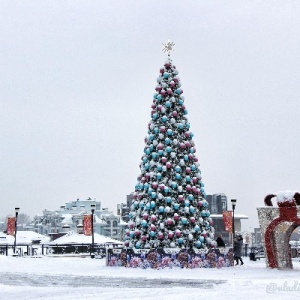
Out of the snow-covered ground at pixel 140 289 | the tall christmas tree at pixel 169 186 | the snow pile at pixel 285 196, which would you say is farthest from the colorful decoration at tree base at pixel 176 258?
the snow-covered ground at pixel 140 289

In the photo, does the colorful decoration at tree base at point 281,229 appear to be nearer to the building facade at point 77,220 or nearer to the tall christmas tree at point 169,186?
the tall christmas tree at point 169,186

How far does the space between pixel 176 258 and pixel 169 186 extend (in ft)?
11.3

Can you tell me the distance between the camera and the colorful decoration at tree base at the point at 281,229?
A: 79.5 ft

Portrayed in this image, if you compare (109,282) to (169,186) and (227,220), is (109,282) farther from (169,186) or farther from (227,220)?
(227,220)

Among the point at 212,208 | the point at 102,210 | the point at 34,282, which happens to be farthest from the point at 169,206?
the point at 102,210

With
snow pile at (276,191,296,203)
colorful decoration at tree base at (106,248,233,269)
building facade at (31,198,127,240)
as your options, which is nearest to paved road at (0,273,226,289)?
colorful decoration at tree base at (106,248,233,269)

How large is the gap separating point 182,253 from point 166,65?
942 cm

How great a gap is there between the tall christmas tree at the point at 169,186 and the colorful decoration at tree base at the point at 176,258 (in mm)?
A: 870

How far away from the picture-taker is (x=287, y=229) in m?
24.6

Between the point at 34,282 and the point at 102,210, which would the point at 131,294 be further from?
the point at 102,210

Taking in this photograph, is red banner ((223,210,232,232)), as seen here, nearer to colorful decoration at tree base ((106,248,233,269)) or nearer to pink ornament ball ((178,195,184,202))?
colorful decoration at tree base ((106,248,233,269))

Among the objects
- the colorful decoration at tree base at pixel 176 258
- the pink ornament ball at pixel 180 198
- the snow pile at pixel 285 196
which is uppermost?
the pink ornament ball at pixel 180 198

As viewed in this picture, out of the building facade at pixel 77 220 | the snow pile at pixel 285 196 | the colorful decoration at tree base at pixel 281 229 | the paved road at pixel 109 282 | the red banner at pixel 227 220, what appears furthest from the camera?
the building facade at pixel 77 220

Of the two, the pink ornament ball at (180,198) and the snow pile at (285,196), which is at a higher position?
the pink ornament ball at (180,198)
